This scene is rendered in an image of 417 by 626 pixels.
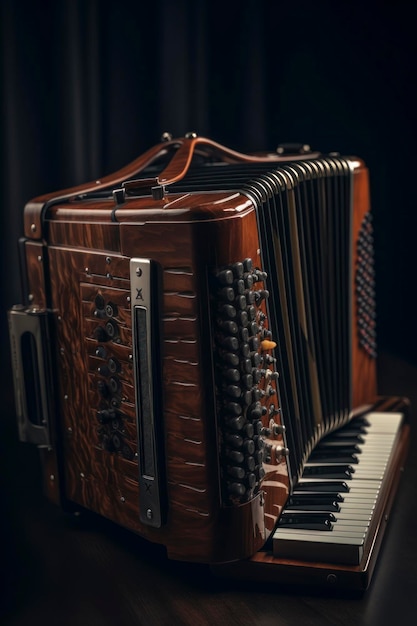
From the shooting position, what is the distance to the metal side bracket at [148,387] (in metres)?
1.21

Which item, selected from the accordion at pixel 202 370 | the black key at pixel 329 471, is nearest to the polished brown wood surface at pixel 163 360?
the accordion at pixel 202 370

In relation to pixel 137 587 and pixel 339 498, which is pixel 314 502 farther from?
pixel 137 587

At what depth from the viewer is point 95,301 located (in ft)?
4.41

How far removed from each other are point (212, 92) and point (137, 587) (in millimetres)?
1792

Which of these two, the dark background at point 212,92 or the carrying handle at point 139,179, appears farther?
the dark background at point 212,92

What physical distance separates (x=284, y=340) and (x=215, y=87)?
146cm

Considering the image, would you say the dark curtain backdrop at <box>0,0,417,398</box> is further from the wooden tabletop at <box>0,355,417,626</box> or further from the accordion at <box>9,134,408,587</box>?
the wooden tabletop at <box>0,355,417,626</box>

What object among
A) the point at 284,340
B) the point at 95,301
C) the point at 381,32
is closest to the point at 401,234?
the point at 381,32

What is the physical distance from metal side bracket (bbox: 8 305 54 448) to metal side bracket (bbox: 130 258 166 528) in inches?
10.3

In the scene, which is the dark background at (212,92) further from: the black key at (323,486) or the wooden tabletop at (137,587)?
the black key at (323,486)

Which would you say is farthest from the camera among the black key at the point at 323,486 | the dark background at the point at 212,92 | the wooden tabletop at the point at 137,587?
the dark background at the point at 212,92

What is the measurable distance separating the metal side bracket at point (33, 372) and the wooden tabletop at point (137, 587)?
15 centimetres

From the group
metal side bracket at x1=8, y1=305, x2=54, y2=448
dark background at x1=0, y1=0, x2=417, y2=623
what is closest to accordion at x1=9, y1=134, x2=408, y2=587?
metal side bracket at x1=8, y1=305, x2=54, y2=448

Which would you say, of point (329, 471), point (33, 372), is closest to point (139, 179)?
point (33, 372)
